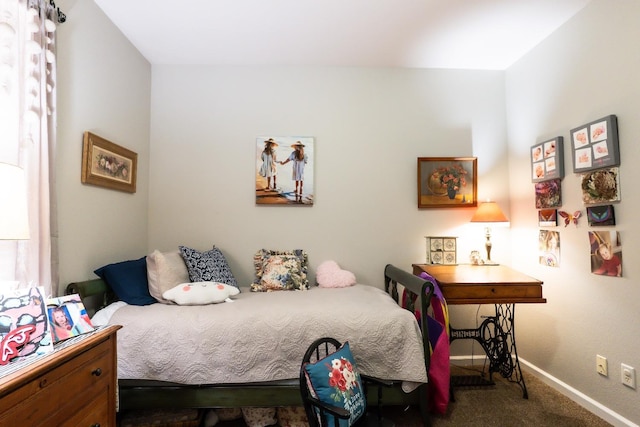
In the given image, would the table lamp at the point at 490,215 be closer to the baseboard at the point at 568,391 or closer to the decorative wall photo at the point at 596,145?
the decorative wall photo at the point at 596,145

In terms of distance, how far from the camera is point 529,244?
8.70 feet

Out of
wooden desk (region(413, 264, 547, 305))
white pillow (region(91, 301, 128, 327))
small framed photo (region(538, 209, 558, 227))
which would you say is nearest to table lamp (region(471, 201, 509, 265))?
small framed photo (region(538, 209, 558, 227))

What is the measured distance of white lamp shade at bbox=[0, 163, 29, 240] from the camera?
994mm

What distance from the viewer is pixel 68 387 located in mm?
1095

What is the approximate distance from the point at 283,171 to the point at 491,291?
1887mm

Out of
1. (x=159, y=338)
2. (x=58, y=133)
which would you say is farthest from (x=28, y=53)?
(x=159, y=338)

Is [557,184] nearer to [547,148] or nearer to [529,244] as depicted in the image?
[547,148]

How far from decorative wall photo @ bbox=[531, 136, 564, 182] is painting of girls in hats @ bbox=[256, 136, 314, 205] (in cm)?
185

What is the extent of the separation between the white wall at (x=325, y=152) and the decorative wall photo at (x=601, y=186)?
0.83m

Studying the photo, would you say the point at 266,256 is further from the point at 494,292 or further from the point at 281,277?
the point at 494,292

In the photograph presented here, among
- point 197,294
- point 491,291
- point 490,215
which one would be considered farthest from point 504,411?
point 197,294

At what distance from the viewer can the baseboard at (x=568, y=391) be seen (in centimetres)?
187

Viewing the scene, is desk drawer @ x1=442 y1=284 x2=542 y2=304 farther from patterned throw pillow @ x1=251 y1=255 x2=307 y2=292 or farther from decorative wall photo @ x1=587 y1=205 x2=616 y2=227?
patterned throw pillow @ x1=251 y1=255 x2=307 y2=292

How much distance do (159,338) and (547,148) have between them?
2.95 meters
